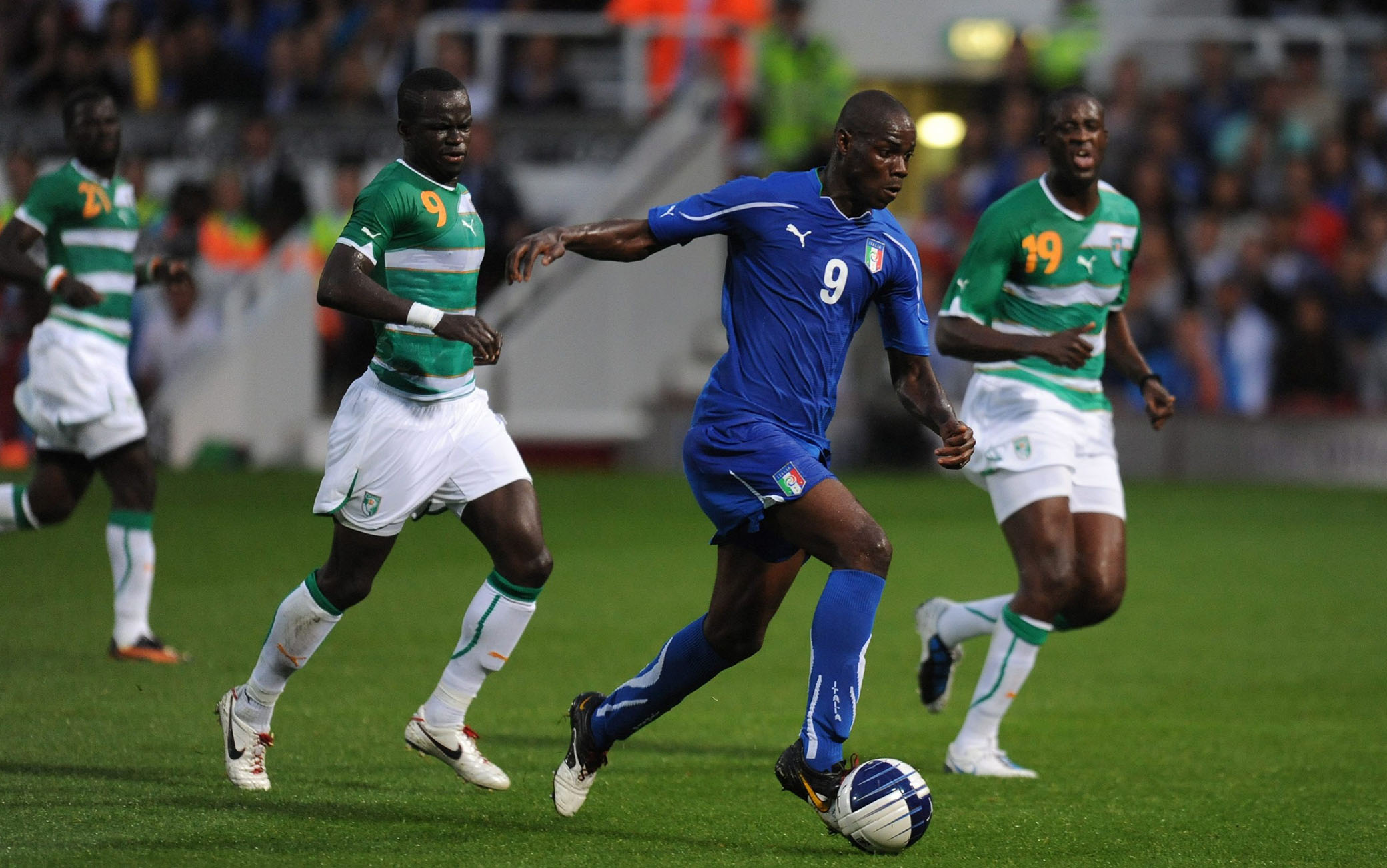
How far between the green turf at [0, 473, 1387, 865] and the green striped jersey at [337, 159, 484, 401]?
1406 millimetres

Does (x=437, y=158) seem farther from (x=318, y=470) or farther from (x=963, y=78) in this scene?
(x=963, y=78)

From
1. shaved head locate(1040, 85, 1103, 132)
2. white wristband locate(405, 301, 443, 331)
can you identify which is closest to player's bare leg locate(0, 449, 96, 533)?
white wristband locate(405, 301, 443, 331)

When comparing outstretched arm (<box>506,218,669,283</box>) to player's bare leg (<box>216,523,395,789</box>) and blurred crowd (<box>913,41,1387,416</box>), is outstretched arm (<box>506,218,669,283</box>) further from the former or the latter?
blurred crowd (<box>913,41,1387,416</box>)

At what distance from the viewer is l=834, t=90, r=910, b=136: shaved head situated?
568 centimetres

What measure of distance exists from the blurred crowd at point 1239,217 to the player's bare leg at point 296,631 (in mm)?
12078

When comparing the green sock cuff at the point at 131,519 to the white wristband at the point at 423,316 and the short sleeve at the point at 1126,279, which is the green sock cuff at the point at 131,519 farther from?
the short sleeve at the point at 1126,279

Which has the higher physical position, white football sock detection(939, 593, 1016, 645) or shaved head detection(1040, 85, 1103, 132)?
shaved head detection(1040, 85, 1103, 132)

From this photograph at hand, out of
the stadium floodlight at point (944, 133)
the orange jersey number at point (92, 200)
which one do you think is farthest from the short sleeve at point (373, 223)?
the stadium floodlight at point (944, 133)

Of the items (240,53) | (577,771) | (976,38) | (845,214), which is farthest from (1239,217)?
(577,771)

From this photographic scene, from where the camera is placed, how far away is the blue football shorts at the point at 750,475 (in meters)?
5.61

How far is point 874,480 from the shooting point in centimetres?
1814

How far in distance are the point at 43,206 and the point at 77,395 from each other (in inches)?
34.5

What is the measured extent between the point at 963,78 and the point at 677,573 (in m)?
12.3

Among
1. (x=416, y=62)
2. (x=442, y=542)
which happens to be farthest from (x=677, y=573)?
(x=416, y=62)
